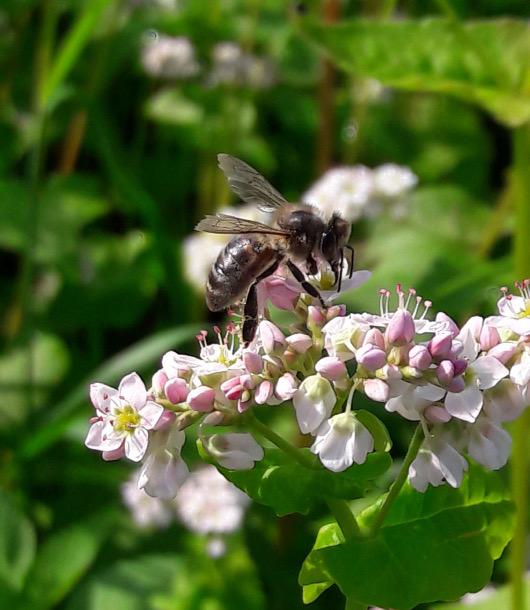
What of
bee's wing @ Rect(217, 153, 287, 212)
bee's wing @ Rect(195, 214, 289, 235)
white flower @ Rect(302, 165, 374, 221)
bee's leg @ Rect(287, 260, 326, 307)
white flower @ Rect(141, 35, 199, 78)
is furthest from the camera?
white flower @ Rect(141, 35, 199, 78)

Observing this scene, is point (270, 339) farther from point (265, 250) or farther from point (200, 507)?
point (200, 507)

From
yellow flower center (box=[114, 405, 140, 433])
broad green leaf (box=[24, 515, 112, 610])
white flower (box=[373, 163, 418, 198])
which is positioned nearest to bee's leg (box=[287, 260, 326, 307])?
yellow flower center (box=[114, 405, 140, 433])

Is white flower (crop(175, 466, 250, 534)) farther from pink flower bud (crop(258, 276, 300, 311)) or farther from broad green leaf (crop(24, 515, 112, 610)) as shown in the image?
pink flower bud (crop(258, 276, 300, 311))

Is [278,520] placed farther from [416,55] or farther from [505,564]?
[416,55]

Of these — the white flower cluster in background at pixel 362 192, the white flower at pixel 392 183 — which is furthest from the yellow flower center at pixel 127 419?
the white flower at pixel 392 183

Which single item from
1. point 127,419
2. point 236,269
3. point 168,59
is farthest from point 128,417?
point 168,59
